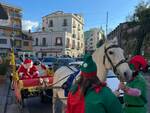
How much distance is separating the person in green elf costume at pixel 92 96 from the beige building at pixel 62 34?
323ft

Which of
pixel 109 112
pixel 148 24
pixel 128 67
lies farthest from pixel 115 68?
pixel 148 24

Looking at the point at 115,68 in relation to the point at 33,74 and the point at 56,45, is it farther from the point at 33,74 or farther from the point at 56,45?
the point at 56,45

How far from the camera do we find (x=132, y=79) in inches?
233

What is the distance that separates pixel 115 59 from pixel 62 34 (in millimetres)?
95829

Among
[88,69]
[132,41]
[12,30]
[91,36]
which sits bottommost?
[88,69]

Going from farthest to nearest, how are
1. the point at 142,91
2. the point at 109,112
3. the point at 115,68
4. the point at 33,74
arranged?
the point at 33,74
the point at 115,68
the point at 142,91
the point at 109,112

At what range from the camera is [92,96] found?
3586 millimetres

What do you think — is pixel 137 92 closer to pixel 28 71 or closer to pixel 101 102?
pixel 101 102

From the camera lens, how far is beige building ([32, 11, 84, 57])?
103m

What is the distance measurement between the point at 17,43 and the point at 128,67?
99050 millimetres

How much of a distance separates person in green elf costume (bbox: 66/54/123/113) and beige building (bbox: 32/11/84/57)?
98339 mm

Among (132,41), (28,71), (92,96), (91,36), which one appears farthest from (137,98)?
(91,36)

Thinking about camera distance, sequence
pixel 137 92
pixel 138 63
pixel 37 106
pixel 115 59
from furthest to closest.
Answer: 1. pixel 37 106
2. pixel 115 59
3. pixel 138 63
4. pixel 137 92

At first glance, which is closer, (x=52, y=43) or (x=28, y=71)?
(x=28, y=71)
